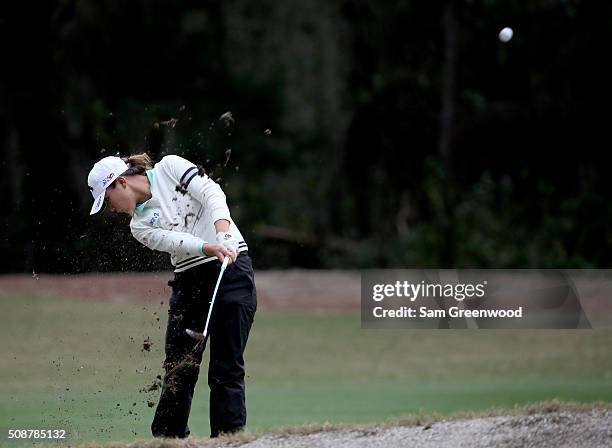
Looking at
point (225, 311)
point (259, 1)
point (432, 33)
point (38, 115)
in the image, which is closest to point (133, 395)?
point (225, 311)

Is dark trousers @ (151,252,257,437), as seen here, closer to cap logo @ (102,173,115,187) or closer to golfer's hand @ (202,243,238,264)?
golfer's hand @ (202,243,238,264)

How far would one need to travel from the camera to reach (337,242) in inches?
858

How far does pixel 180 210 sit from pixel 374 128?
1671cm

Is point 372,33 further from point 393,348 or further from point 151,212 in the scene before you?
point 151,212

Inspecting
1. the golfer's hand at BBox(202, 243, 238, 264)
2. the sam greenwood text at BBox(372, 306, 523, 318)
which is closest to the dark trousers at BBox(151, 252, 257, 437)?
the golfer's hand at BBox(202, 243, 238, 264)

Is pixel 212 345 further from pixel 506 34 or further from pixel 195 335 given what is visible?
pixel 506 34

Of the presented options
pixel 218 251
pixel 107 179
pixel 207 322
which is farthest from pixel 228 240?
pixel 107 179

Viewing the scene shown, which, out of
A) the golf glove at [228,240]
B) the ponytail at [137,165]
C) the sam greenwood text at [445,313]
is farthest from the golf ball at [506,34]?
the golf glove at [228,240]

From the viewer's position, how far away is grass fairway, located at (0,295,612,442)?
8734 mm

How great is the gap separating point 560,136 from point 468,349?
28.4 feet

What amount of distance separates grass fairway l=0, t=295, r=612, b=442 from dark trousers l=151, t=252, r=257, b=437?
23.1 inches

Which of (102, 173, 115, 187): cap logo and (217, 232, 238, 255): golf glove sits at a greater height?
(102, 173, 115, 187): cap logo

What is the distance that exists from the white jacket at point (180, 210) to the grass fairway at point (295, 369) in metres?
1.31

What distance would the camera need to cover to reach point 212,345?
640cm
